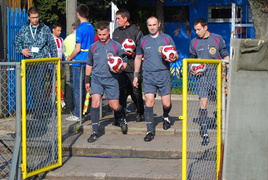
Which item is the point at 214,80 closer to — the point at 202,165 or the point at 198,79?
the point at 198,79

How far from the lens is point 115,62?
293 inches

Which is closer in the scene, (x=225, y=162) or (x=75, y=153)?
(x=225, y=162)

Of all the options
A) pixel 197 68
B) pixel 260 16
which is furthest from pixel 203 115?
pixel 260 16

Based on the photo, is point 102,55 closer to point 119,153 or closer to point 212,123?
point 119,153

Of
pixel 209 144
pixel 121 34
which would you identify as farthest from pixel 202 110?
pixel 121 34

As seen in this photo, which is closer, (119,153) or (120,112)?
(119,153)

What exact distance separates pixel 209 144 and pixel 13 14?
5.30 m

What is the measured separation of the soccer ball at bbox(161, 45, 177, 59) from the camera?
734 centimetres

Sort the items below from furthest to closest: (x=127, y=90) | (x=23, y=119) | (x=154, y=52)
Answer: (x=127, y=90), (x=154, y=52), (x=23, y=119)

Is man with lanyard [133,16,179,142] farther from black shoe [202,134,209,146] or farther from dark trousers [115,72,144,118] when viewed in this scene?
black shoe [202,134,209,146]

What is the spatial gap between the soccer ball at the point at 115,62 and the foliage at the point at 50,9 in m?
11.4

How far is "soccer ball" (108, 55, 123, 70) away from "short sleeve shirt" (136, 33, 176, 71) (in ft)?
1.63

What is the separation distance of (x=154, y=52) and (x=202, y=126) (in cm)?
206

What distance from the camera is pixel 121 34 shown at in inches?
338
